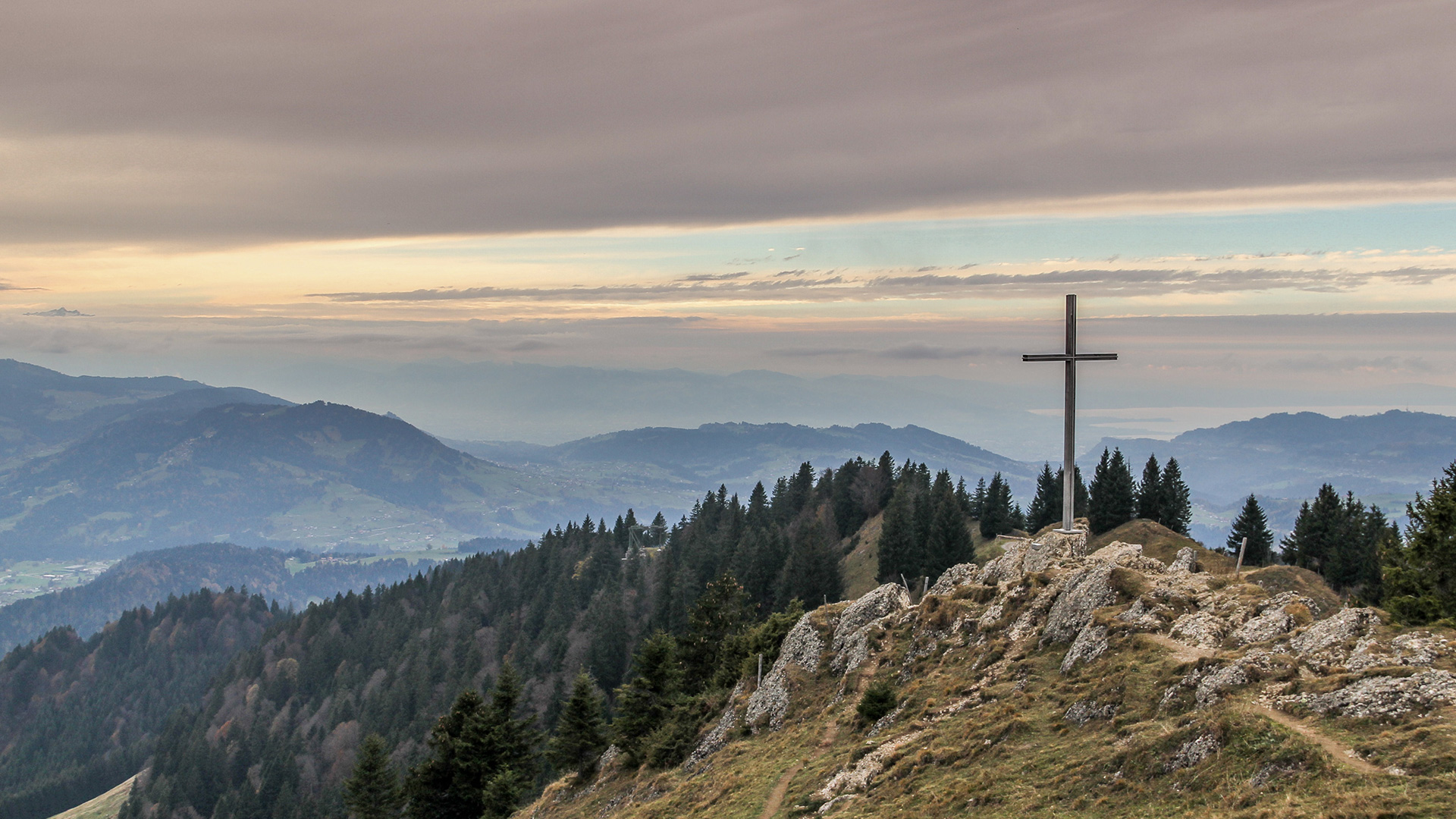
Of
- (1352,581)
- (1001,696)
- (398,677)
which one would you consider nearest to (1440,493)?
(1001,696)

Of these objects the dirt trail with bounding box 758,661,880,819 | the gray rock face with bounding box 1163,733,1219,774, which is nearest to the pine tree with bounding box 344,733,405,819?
the dirt trail with bounding box 758,661,880,819

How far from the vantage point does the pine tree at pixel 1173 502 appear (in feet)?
348

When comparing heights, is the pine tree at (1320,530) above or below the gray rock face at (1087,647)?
below

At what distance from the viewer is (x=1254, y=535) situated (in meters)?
100

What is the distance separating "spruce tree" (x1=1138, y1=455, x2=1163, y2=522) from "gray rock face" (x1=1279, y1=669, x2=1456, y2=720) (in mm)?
89659

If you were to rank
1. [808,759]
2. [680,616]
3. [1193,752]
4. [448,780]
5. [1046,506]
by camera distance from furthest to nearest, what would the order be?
[680,616]
[1046,506]
[448,780]
[808,759]
[1193,752]

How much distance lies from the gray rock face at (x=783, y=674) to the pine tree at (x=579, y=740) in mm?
16537

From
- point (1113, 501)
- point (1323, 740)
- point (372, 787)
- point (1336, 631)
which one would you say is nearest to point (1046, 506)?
point (1113, 501)

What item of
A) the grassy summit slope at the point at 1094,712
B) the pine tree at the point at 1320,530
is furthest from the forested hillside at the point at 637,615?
the pine tree at the point at 1320,530

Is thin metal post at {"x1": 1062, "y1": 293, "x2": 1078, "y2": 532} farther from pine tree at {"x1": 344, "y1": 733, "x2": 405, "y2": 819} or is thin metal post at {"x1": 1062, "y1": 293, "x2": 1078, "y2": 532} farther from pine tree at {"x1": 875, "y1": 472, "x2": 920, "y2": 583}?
pine tree at {"x1": 875, "y1": 472, "x2": 920, "y2": 583}

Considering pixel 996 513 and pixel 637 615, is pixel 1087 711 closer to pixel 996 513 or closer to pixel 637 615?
pixel 996 513

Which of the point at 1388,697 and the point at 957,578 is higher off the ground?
the point at 1388,697

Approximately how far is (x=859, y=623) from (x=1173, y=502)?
71675mm

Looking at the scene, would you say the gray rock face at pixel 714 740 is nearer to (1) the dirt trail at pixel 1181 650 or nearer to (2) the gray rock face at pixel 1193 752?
(1) the dirt trail at pixel 1181 650
